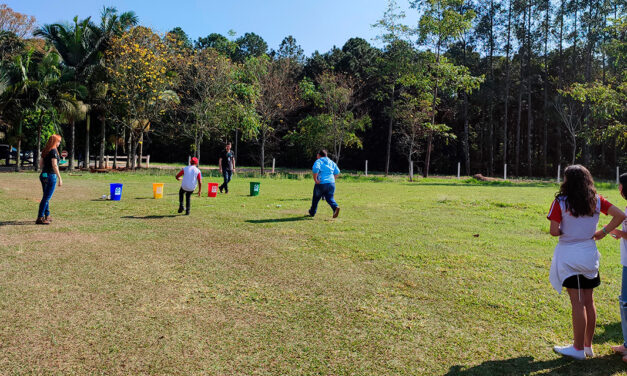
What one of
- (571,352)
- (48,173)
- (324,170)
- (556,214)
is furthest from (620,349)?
(48,173)

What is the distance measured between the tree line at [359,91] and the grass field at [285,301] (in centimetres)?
2217

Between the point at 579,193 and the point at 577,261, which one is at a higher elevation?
the point at 579,193

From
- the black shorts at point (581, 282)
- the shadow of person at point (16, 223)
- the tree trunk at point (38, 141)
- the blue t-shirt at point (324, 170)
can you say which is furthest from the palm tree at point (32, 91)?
the black shorts at point (581, 282)

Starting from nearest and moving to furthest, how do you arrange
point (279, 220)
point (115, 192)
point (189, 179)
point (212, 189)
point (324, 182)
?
1. point (279, 220)
2. point (189, 179)
3. point (324, 182)
4. point (115, 192)
5. point (212, 189)

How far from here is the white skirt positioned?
3570 mm

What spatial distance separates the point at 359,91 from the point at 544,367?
Answer: 135ft

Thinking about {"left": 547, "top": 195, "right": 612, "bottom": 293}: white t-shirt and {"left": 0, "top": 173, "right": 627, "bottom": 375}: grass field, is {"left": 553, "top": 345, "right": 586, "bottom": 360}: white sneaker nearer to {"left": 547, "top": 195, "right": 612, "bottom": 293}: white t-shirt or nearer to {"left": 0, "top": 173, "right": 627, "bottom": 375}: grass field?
{"left": 0, "top": 173, "right": 627, "bottom": 375}: grass field

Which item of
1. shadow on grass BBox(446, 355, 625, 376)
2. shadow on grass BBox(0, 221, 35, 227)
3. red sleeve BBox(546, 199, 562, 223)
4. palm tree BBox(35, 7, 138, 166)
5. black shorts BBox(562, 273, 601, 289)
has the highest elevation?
palm tree BBox(35, 7, 138, 166)

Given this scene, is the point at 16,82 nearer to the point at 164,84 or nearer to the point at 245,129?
the point at 164,84

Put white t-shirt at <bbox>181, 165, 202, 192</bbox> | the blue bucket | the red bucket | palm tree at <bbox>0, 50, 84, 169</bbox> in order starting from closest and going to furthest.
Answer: white t-shirt at <bbox>181, 165, 202, 192</bbox>
the blue bucket
the red bucket
palm tree at <bbox>0, 50, 84, 169</bbox>

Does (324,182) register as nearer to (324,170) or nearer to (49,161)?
(324,170)

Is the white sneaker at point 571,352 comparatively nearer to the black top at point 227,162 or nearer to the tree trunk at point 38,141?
the black top at point 227,162

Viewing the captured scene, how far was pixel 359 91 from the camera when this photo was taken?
141 ft

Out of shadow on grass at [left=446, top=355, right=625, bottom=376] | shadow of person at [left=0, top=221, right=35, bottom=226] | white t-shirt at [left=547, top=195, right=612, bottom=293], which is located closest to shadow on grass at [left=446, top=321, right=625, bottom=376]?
shadow on grass at [left=446, top=355, right=625, bottom=376]
